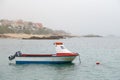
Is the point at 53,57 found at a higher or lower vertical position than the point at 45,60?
higher

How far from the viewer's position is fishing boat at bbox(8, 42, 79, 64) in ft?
120

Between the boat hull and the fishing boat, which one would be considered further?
the boat hull

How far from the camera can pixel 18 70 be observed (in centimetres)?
3378

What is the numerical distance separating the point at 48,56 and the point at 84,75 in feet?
25.6

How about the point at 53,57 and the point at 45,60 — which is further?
the point at 45,60

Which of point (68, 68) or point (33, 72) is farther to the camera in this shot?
point (68, 68)

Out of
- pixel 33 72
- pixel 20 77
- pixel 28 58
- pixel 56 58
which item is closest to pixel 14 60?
pixel 28 58

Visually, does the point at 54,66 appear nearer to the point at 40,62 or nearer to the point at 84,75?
the point at 40,62

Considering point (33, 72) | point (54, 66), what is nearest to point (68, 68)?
point (54, 66)

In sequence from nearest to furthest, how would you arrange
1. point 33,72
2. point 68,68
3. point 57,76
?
point 57,76, point 33,72, point 68,68

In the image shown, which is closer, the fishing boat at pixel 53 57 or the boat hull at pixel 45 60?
the fishing boat at pixel 53 57

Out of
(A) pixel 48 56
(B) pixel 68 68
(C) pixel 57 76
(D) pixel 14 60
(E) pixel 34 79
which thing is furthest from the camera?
(D) pixel 14 60

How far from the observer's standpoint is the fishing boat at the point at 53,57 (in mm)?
36500

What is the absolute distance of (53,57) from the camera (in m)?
36.8
